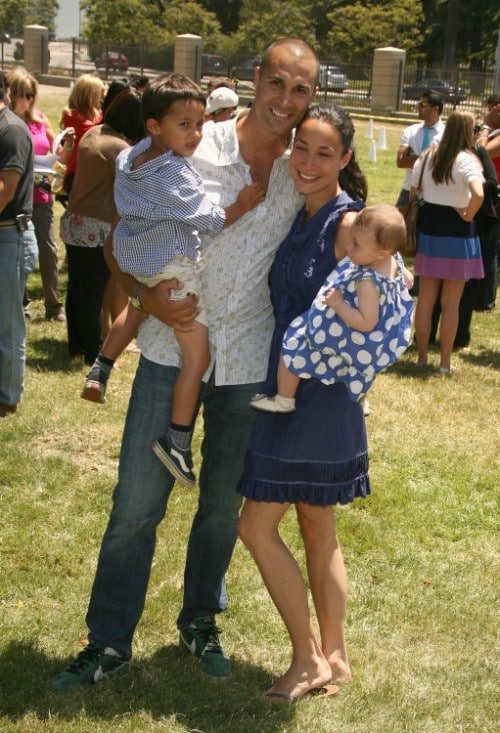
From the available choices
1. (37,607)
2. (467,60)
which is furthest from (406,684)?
(467,60)

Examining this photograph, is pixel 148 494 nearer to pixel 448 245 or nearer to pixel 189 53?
pixel 448 245

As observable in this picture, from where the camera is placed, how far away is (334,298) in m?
3.67

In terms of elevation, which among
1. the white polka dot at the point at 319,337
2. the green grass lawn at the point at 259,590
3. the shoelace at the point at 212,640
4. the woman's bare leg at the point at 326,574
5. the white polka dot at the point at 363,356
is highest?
the white polka dot at the point at 319,337

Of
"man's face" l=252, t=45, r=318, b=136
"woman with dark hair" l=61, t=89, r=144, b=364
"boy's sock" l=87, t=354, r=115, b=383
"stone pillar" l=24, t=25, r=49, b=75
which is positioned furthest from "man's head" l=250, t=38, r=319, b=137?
"stone pillar" l=24, t=25, r=49, b=75

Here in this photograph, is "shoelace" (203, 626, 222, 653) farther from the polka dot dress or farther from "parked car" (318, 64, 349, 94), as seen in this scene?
"parked car" (318, 64, 349, 94)

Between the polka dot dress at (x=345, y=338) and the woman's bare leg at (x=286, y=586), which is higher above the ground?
the polka dot dress at (x=345, y=338)

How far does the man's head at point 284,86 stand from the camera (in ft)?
12.3

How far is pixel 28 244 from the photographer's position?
746cm

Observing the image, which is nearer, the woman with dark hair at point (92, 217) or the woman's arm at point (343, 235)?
the woman's arm at point (343, 235)

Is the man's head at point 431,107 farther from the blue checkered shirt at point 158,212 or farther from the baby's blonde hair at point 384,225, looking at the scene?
the baby's blonde hair at point 384,225

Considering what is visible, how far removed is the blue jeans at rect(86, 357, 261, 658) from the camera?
3.99 meters

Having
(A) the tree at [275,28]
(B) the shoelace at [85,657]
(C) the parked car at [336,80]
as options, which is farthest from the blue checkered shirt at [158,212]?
(A) the tree at [275,28]

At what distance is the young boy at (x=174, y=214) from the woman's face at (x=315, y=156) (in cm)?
18

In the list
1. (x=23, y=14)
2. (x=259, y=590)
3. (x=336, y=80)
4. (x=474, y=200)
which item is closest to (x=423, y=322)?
(x=474, y=200)
